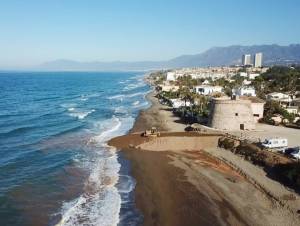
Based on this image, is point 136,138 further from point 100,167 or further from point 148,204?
point 148,204

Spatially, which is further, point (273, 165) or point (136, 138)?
point (136, 138)

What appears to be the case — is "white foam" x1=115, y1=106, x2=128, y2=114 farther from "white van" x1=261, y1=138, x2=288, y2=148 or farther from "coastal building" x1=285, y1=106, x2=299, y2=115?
"white van" x1=261, y1=138, x2=288, y2=148

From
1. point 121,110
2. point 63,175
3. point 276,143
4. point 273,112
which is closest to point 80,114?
point 121,110

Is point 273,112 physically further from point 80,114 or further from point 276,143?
point 80,114

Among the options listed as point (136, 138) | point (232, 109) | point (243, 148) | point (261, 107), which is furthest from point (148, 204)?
point (261, 107)

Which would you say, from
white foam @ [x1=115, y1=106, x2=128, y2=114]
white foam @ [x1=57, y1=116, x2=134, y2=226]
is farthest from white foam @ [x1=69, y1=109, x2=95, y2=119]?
white foam @ [x1=57, y1=116, x2=134, y2=226]
